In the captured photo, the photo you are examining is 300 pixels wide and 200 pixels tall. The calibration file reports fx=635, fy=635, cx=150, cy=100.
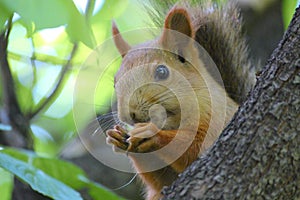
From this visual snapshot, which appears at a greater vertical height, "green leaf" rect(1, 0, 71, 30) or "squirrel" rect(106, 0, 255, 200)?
"green leaf" rect(1, 0, 71, 30)

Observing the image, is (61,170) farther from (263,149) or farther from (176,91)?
(263,149)

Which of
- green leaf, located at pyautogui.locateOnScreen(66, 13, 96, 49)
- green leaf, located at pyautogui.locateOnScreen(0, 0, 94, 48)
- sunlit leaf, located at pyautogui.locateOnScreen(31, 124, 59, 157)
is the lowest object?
sunlit leaf, located at pyautogui.locateOnScreen(31, 124, 59, 157)

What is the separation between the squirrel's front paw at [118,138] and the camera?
1.59 m

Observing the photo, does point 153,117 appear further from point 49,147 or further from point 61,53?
point 49,147

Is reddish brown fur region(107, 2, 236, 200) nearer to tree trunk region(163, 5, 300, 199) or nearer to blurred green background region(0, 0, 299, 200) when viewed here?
blurred green background region(0, 0, 299, 200)

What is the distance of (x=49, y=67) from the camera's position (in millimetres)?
2627

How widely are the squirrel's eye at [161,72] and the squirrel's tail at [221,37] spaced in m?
0.23

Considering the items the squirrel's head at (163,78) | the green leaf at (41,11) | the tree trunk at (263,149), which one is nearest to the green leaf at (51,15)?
the green leaf at (41,11)

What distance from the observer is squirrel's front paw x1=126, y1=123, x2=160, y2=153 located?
1596 mm

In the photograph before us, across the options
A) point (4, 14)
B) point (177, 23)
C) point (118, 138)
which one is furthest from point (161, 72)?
point (4, 14)

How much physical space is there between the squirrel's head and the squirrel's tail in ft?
0.50

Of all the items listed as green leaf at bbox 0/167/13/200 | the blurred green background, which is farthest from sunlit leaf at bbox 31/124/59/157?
green leaf at bbox 0/167/13/200

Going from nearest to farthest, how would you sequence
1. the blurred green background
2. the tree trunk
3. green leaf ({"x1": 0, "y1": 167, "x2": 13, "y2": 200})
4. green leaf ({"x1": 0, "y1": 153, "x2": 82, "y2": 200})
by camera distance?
the tree trunk, green leaf ({"x1": 0, "y1": 153, "x2": 82, "y2": 200}), the blurred green background, green leaf ({"x1": 0, "y1": 167, "x2": 13, "y2": 200})

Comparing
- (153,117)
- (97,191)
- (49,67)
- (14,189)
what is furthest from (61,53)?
(153,117)
